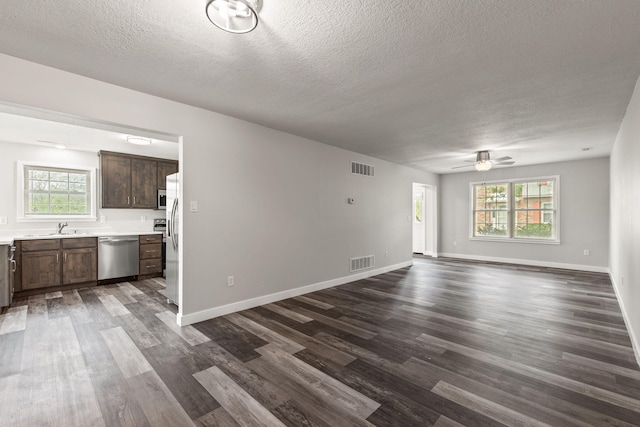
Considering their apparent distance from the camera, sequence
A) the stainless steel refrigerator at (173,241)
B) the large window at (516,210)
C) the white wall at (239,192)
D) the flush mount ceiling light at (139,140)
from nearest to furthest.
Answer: the white wall at (239,192), the stainless steel refrigerator at (173,241), the flush mount ceiling light at (139,140), the large window at (516,210)

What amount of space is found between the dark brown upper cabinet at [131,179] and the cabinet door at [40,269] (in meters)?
1.25

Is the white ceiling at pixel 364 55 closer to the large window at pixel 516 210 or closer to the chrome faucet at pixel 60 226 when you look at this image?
the large window at pixel 516 210

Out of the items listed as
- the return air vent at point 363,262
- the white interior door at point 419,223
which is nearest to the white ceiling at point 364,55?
the return air vent at point 363,262

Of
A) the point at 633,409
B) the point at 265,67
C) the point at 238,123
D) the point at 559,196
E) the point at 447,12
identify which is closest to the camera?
the point at 447,12

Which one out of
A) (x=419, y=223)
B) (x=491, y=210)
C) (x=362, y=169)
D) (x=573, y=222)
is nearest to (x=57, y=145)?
(x=362, y=169)

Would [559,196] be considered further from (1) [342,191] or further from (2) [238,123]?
(2) [238,123]

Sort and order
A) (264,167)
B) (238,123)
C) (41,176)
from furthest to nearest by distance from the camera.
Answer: (41,176) < (264,167) < (238,123)

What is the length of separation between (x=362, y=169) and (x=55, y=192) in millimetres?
5850

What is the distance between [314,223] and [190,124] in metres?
2.37

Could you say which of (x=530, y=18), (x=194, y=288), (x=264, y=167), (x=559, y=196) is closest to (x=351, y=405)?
(x=194, y=288)

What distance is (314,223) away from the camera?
15.9 ft

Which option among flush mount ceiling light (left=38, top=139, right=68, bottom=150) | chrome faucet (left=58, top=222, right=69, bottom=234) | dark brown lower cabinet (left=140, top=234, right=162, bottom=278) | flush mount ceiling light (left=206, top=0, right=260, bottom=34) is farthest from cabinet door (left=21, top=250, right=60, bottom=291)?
flush mount ceiling light (left=206, top=0, right=260, bottom=34)

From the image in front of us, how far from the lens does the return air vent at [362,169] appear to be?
5655 mm

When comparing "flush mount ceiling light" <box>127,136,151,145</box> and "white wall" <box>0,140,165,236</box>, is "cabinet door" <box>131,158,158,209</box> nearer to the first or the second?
"white wall" <box>0,140,165,236</box>
